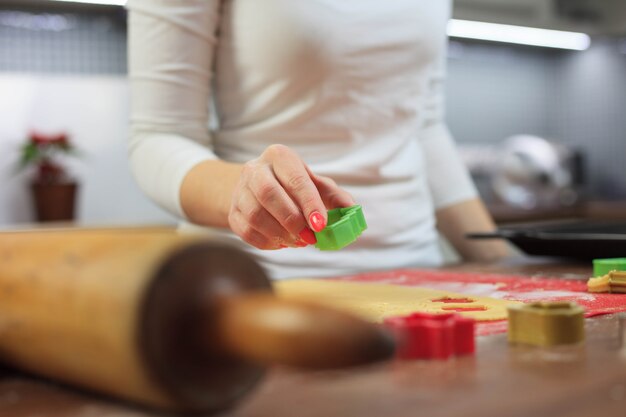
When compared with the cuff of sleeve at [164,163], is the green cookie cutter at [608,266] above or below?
below

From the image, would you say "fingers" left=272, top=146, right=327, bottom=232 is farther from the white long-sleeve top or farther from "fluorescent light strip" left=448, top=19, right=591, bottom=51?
"fluorescent light strip" left=448, top=19, right=591, bottom=51

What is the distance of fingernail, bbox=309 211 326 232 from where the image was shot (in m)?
0.62

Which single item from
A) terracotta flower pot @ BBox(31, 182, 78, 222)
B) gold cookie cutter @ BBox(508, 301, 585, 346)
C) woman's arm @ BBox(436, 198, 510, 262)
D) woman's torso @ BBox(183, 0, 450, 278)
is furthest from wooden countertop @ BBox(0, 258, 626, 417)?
terracotta flower pot @ BBox(31, 182, 78, 222)

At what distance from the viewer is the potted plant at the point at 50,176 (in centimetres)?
235

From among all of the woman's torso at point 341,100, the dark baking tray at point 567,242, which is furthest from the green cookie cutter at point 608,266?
the woman's torso at point 341,100

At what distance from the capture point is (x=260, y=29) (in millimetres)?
1003

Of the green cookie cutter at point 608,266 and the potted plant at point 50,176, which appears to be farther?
the potted plant at point 50,176

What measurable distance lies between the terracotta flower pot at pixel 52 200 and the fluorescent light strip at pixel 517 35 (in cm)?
135

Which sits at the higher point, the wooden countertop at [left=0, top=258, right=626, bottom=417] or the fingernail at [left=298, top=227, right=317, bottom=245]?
the fingernail at [left=298, top=227, right=317, bottom=245]

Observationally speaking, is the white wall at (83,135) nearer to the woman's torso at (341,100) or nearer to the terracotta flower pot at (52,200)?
the terracotta flower pot at (52,200)

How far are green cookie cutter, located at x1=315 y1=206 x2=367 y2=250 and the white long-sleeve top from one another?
0.29m

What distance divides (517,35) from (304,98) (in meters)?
2.22

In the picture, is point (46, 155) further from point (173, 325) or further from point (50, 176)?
point (173, 325)

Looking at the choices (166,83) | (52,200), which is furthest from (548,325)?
(52,200)
